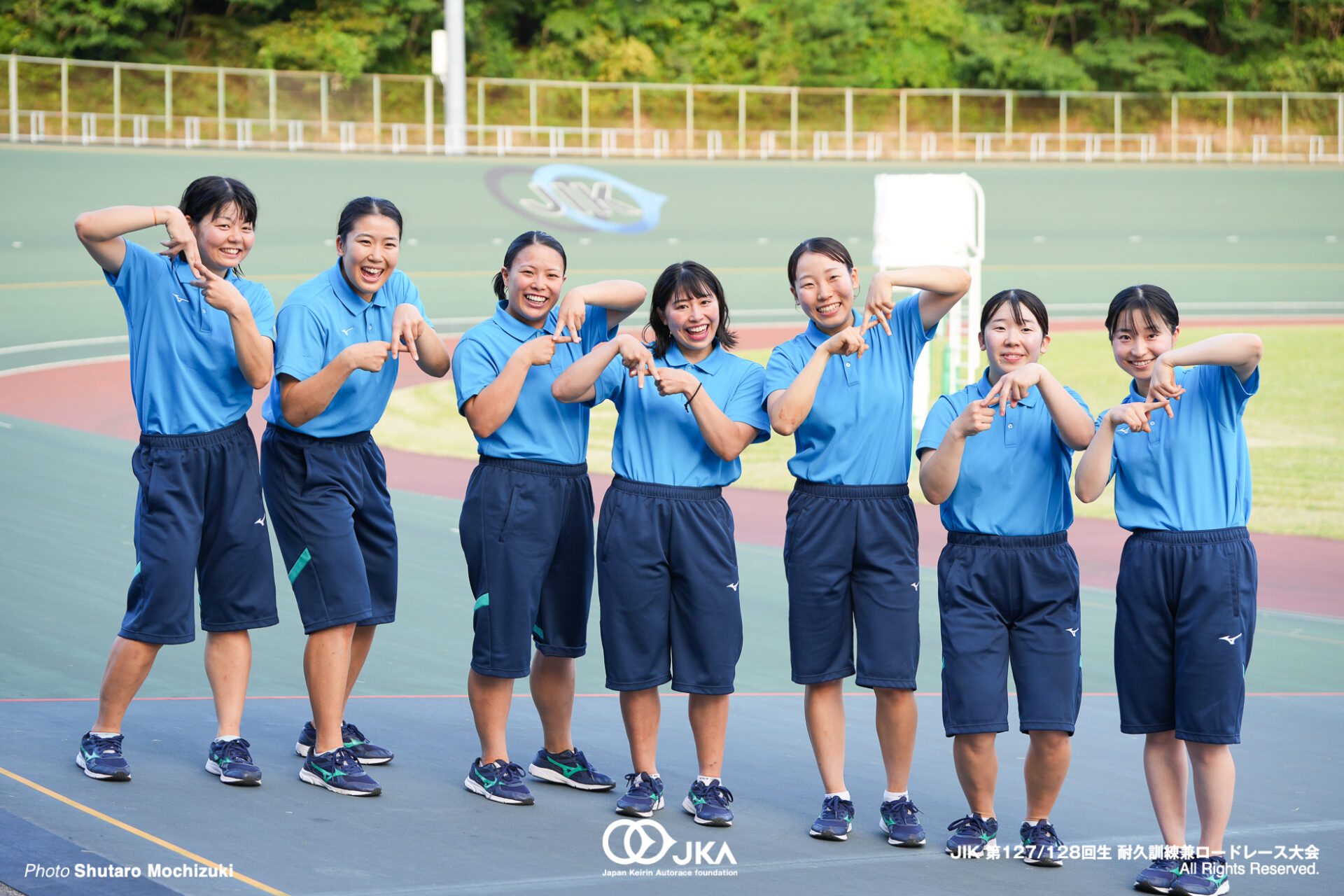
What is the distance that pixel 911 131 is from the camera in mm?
34906

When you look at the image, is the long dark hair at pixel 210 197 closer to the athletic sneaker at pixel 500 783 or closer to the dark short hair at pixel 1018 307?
the athletic sneaker at pixel 500 783

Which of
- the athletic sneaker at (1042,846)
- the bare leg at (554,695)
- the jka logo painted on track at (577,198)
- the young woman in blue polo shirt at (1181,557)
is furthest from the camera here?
the jka logo painted on track at (577,198)

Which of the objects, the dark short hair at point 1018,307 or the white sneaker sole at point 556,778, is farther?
the white sneaker sole at point 556,778

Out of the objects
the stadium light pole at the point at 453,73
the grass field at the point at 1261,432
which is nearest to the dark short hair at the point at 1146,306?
the grass field at the point at 1261,432

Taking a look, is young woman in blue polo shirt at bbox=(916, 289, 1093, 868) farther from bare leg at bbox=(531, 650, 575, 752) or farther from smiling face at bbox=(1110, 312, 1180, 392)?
bare leg at bbox=(531, 650, 575, 752)

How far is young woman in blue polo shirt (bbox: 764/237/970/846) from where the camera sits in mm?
4352

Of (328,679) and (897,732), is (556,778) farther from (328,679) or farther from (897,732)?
(897,732)

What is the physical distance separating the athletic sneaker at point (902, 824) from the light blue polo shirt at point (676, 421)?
1.12 meters

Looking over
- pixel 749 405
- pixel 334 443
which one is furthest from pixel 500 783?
pixel 749 405

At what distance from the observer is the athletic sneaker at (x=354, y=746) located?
4828mm

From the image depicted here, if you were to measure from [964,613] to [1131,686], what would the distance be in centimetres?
52

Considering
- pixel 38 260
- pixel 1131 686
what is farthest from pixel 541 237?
pixel 38 260

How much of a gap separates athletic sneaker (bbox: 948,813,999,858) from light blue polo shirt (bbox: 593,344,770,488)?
1.26 metres

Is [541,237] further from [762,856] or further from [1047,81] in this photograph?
[1047,81]
